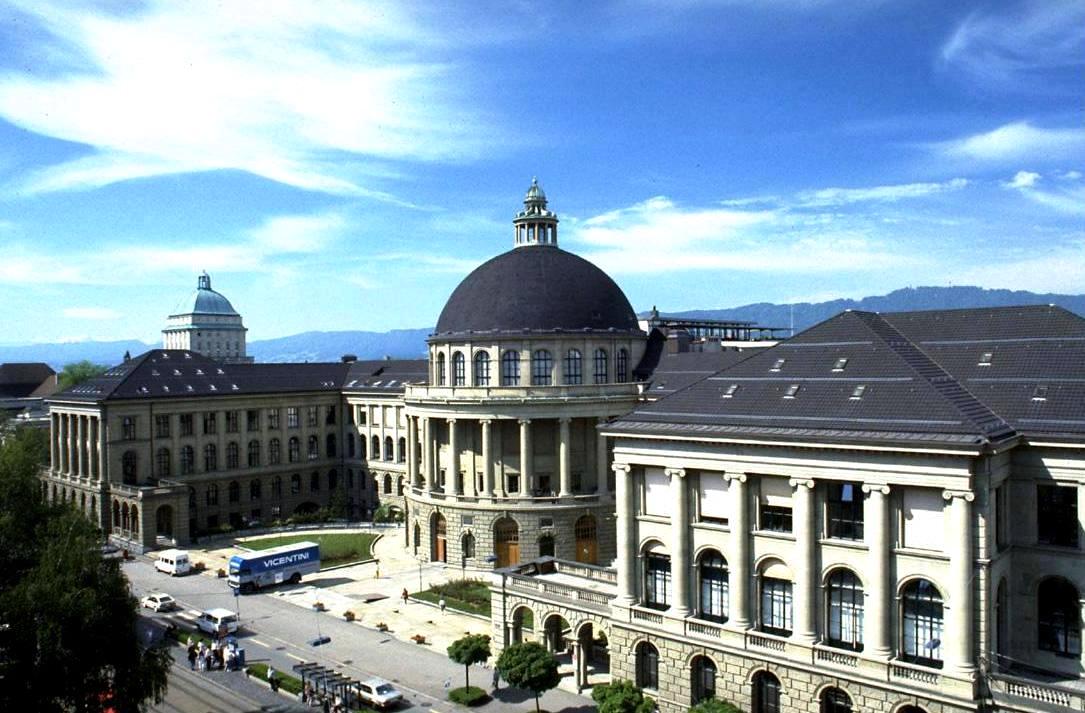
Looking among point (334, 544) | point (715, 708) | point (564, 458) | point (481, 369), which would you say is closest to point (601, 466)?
point (564, 458)

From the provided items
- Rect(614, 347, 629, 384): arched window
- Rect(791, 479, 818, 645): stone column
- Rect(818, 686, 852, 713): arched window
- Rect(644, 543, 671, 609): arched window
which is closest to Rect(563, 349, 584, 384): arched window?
Rect(614, 347, 629, 384): arched window

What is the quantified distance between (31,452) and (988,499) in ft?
170

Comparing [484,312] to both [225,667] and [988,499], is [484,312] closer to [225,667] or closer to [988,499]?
[225,667]

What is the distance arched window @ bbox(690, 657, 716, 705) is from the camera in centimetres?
4556

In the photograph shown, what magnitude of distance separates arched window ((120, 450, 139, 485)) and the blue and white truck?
2620 cm

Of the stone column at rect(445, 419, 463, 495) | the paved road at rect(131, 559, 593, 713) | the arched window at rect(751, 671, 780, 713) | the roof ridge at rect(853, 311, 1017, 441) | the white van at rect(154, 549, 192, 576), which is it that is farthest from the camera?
the stone column at rect(445, 419, 463, 495)

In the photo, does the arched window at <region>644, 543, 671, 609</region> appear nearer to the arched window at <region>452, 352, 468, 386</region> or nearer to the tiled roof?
the tiled roof

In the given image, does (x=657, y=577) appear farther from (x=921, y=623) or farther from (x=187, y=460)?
(x=187, y=460)

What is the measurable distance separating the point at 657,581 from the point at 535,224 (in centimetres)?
4814

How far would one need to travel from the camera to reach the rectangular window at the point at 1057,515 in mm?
40188

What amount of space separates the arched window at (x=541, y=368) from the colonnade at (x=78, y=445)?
49.1 metres

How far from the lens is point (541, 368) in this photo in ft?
267

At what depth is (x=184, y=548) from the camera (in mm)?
93312

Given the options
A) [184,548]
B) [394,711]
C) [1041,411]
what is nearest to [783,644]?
[1041,411]
